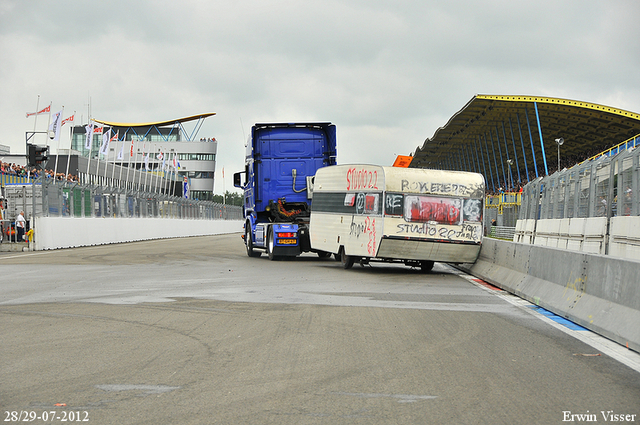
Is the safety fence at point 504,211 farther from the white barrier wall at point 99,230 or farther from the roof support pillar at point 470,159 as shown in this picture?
the roof support pillar at point 470,159

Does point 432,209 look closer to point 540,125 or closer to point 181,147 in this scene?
point 540,125

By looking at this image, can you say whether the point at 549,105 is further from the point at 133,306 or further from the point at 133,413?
the point at 133,413

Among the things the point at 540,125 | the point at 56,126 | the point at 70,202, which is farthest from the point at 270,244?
the point at 540,125

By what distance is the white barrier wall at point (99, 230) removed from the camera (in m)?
30.7

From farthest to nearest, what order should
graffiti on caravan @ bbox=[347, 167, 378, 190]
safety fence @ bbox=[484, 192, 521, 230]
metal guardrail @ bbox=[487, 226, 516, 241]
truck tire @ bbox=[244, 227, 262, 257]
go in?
safety fence @ bbox=[484, 192, 521, 230]
metal guardrail @ bbox=[487, 226, 516, 241]
truck tire @ bbox=[244, 227, 262, 257]
graffiti on caravan @ bbox=[347, 167, 378, 190]

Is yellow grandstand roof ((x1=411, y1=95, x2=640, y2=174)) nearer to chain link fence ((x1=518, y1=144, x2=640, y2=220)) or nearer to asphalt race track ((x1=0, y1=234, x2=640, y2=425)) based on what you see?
chain link fence ((x1=518, y1=144, x2=640, y2=220))

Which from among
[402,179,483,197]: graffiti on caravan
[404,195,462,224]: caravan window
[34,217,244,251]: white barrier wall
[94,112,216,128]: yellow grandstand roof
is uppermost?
[94,112,216,128]: yellow grandstand roof

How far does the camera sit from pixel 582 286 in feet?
32.4

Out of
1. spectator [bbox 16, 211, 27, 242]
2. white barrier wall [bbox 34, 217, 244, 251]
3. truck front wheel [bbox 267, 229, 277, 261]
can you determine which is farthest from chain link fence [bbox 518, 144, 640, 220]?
spectator [bbox 16, 211, 27, 242]

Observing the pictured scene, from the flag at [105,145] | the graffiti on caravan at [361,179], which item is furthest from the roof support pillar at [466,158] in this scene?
the graffiti on caravan at [361,179]

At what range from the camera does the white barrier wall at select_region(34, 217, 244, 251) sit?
30655mm

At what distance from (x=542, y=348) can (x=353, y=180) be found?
11.3m

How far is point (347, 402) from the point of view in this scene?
5.29 m

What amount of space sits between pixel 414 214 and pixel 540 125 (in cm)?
4312
